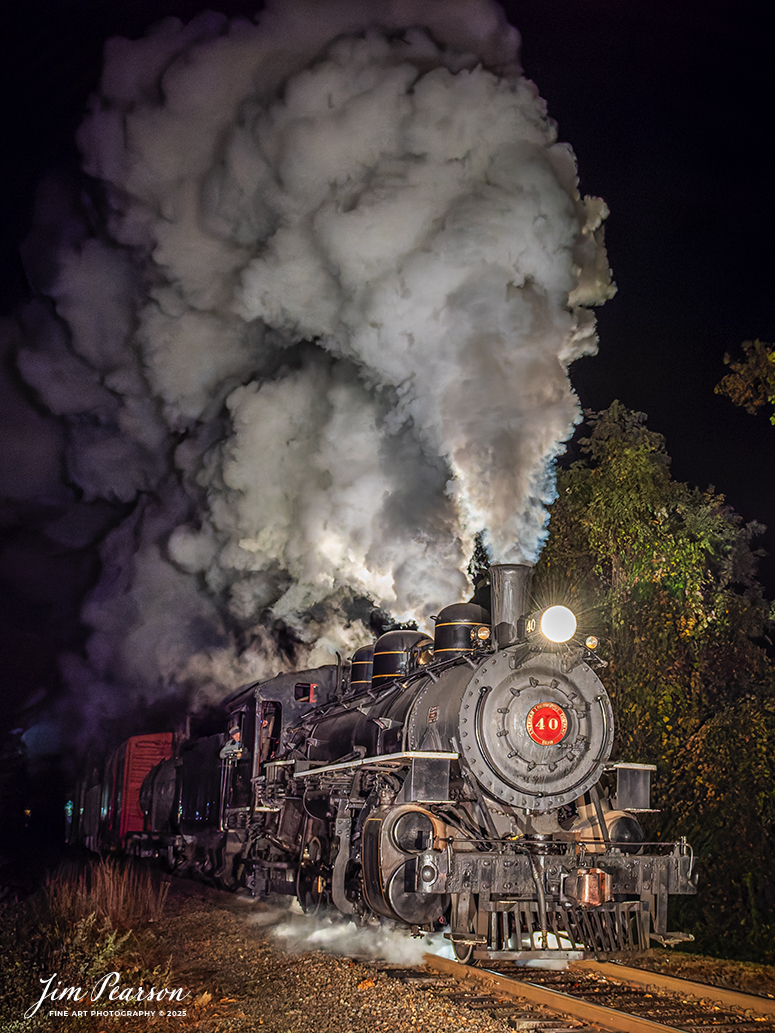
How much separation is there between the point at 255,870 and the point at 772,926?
6227 mm

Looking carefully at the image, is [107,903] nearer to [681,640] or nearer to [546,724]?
[546,724]

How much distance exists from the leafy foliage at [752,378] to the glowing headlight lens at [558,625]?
4103 mm

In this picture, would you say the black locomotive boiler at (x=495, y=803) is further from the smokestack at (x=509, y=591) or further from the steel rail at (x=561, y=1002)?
the steel rail at (x=561, y=1002)

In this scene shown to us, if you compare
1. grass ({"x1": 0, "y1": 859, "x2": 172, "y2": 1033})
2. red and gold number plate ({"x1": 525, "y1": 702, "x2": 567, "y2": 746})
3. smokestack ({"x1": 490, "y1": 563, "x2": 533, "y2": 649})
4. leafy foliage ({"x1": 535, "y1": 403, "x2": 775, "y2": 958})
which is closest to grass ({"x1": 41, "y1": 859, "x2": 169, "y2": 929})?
grass ({"x1": 0, "y1": 859, "x2": 172, "y2": 1033})

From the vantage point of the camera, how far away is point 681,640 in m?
11.2

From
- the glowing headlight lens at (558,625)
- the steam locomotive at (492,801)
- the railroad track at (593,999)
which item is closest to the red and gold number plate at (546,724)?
the steam locomotive at (492,801)

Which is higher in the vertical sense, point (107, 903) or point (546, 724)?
point (546, 724)

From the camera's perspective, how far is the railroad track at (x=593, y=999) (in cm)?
571

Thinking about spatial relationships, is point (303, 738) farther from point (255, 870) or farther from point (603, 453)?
point (603, 453)

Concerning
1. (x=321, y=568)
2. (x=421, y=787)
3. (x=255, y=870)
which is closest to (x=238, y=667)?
(x=321, y=568)

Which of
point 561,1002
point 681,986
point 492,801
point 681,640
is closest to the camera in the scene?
point 561,1002

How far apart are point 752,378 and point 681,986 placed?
253 inches

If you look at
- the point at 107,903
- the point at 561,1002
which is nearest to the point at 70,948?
the point at 107,903

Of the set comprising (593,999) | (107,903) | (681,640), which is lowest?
(107,903)
